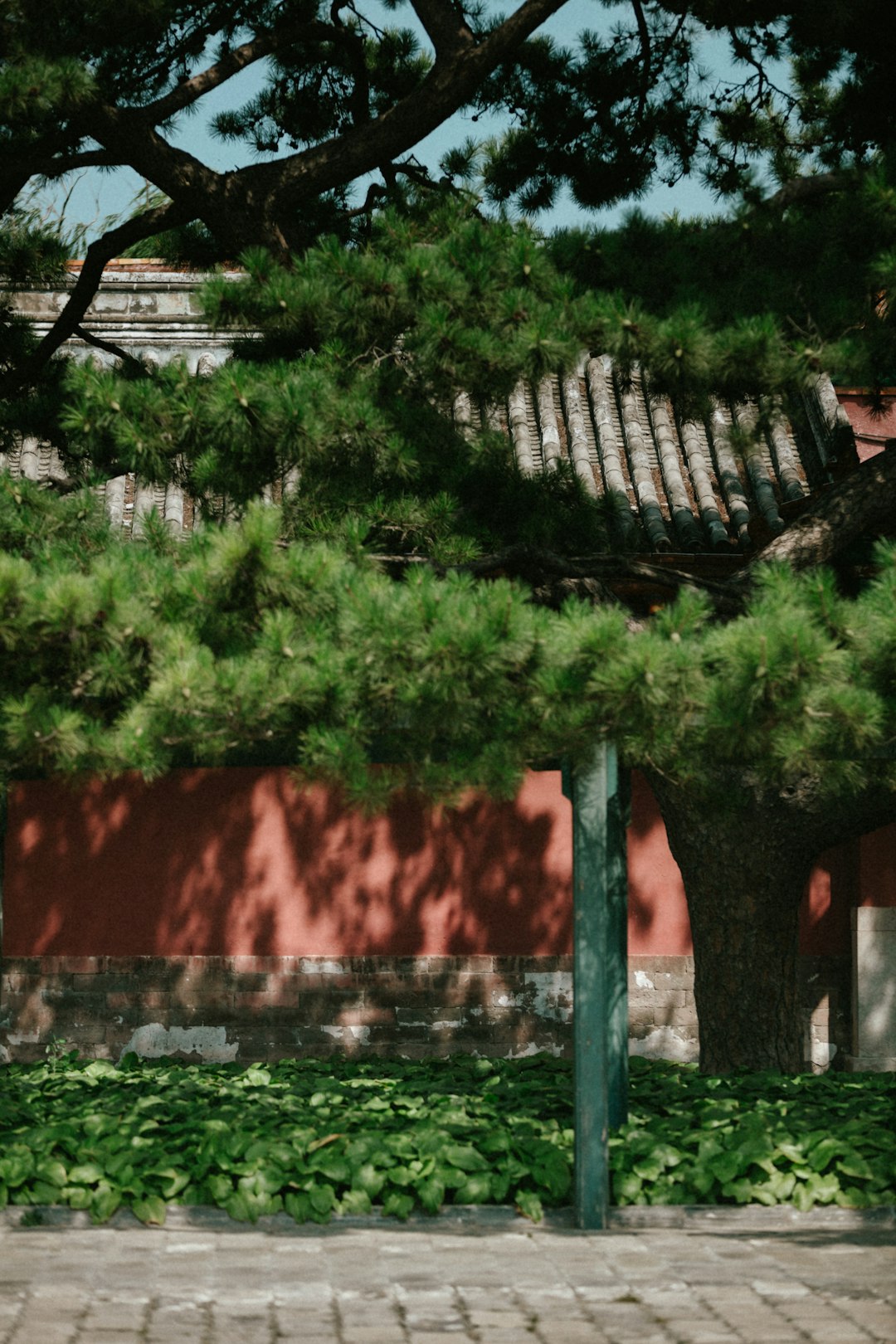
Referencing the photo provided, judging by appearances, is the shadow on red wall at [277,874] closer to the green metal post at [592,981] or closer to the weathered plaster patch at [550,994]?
the weathered plaster patch at [550,994]

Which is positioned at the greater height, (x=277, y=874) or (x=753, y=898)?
(x=277, y=874)

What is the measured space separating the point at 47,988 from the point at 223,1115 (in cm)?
289

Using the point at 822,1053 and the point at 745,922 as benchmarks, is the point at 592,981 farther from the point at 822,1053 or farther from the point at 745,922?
the point at 822,1053

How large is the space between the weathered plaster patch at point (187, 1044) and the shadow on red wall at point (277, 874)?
0.43m

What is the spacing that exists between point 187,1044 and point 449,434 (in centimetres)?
422

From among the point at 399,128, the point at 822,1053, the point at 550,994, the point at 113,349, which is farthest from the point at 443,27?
the point at 822,1053

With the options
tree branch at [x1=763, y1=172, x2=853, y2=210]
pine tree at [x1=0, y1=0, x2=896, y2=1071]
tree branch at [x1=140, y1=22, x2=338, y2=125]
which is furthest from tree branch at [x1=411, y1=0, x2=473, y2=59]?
tree branch at [x1=763, y1=172, x2=853, y2=210]

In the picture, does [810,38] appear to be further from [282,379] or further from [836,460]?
[282,379]

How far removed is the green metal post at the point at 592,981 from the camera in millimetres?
4914

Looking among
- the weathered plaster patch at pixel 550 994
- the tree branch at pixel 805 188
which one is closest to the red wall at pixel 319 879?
the weathered plaster patch at pixel 550 994

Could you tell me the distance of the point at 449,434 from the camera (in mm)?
5762

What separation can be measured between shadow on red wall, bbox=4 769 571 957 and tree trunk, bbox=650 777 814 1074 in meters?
1.65

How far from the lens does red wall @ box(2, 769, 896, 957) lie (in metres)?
8.25


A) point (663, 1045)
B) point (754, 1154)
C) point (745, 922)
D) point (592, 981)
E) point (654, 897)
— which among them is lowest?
point (754, 1154)
